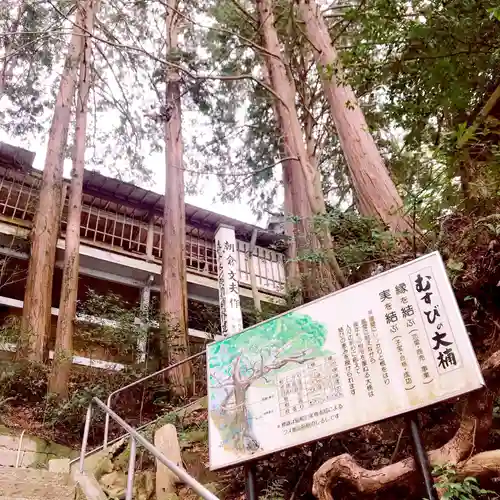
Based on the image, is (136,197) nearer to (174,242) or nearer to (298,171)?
(174,242)

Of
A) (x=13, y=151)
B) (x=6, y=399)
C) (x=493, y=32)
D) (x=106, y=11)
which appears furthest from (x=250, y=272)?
(x=493, y=32)

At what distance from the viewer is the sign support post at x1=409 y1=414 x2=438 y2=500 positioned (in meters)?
3.07

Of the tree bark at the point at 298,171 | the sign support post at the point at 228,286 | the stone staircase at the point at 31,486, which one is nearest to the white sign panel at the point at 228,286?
the sign support post at the point at 228,286

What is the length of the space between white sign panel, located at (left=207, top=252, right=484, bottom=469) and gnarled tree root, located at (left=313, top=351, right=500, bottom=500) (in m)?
0.33

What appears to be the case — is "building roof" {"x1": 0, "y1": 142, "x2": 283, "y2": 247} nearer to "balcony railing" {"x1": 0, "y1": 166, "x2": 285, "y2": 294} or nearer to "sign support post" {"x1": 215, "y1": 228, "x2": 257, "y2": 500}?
"balcony railing" {"x1": 0, "y1": 166, "x2": 285, "y2": 294}

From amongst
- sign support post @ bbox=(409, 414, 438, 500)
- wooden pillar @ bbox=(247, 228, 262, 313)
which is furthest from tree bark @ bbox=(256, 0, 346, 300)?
→ wooden pillar @ bbox=(247, 228, 262, 313)

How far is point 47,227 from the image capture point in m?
10.2

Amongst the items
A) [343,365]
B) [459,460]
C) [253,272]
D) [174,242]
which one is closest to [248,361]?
[343,365]

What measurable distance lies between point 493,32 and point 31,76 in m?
12.0

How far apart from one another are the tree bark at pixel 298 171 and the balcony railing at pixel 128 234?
10.9 feet

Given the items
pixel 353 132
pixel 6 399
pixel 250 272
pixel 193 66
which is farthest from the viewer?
pixel 250 272

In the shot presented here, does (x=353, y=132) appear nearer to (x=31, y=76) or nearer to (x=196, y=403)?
(x=196, y=403)

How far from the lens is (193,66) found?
1046 cm

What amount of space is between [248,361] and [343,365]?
907mm
